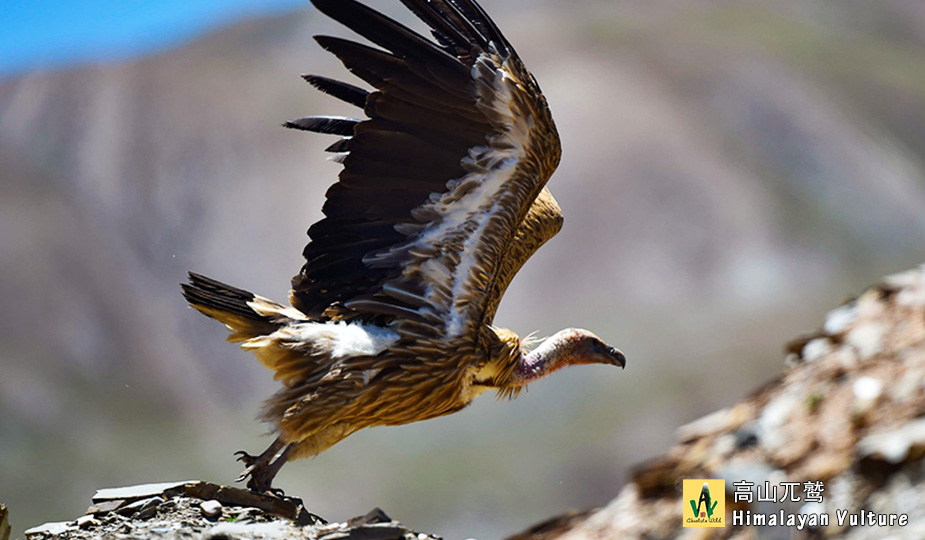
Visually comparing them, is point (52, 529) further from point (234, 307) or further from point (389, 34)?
point (389, 34)

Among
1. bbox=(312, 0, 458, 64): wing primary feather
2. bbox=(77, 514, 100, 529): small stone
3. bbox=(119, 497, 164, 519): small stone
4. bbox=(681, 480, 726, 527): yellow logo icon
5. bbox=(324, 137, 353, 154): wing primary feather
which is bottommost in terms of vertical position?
bbox=(681, 480, 726, 527): yellow logo icon

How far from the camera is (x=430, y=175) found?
3896 mm

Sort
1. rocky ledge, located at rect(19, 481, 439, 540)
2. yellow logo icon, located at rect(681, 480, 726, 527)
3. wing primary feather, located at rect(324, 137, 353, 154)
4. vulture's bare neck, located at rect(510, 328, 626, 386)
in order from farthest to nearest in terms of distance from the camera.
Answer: wing primary feather, located at rect(324, 137, 353, 154)
vulture's bare neck, located at rect(510, 328, 626, 386)
rocky ledge, located at rect(19, 481, 439, 540)
yellow logo icon, located at rect(681, 480, 726, 527)

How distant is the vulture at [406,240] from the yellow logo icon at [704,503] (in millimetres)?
2477

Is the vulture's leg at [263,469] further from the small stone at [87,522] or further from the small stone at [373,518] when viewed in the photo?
the small stone at [373,518]

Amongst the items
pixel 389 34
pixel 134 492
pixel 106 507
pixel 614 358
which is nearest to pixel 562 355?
pixel 614 358

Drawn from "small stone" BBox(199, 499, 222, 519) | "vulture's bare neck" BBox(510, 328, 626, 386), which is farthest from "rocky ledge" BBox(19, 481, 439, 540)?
"vulture's bare neck" BBox(510, 328, 626, 386)

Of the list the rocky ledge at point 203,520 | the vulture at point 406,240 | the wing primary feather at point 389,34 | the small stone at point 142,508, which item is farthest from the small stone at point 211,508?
the wing primary feather at point 389,34

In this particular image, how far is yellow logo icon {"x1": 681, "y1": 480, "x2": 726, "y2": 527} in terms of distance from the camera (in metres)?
1.33

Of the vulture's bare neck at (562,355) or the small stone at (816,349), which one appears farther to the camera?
the vulture's bare neck at (562,355)

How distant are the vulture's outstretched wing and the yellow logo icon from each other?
2.48 m

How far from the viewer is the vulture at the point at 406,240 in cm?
368

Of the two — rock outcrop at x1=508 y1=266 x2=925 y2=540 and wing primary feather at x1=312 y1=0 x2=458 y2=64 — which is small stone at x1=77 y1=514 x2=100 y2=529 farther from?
rock outcrop at x1=508 y1=266 x2=925 y2=540

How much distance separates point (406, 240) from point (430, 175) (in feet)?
1.08
